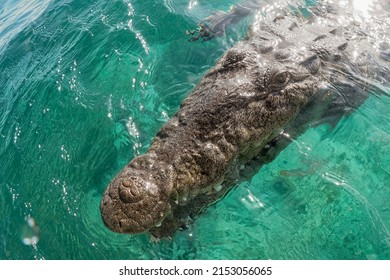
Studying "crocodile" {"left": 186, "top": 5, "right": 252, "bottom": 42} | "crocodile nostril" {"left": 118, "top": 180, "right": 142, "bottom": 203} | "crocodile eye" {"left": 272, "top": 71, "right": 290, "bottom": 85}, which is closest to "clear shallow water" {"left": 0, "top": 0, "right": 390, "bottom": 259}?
"crocodile" {"left": 186, "top": 5, "right": 252, "bottom": 42}

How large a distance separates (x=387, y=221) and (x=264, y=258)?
152 centimetres

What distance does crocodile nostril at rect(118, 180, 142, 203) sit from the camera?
3125mm

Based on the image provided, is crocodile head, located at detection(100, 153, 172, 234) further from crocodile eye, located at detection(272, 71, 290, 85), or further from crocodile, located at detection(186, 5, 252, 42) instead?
crocodile, located at detection(186, 5, 252, 42)

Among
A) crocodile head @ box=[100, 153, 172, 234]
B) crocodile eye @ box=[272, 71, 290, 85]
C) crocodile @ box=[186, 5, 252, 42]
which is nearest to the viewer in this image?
crocodile head @ box=[100, 153, 172, 234]

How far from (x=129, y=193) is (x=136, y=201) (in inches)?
3.7

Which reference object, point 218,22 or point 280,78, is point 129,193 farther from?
point 218,22

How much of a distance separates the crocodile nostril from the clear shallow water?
3.75 ft

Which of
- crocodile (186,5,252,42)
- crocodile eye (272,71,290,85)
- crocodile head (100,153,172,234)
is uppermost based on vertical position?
crocodile head (100,153,172,234)

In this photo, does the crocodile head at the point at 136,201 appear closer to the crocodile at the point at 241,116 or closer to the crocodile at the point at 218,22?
the crocodile at the point at 241,116

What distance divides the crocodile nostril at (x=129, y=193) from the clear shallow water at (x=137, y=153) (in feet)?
3.75

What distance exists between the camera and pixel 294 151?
4680mm

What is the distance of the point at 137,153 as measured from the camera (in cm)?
512

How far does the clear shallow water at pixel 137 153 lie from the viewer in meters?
4.25

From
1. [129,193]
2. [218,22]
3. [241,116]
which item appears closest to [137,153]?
[241,116]
